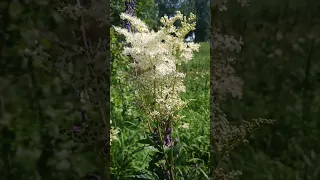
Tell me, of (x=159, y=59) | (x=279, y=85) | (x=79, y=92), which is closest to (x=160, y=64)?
(x=159, y=59)

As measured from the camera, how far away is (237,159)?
1.65 meters

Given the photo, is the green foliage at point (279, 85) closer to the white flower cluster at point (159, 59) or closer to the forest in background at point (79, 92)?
the forest in background at point (79, 92)

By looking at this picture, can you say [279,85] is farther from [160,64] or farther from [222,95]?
[160,64]

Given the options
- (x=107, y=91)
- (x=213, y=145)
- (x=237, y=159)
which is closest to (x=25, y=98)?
(x=107, y=91)

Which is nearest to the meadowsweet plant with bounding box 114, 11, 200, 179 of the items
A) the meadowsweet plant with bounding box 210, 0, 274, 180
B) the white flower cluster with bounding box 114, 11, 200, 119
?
the white flower cluster with bounding box 114, 11, 200, 119

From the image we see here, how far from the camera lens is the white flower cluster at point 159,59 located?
1225 millimetres

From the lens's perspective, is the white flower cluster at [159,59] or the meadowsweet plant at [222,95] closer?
the white flower cluster at [159,59]

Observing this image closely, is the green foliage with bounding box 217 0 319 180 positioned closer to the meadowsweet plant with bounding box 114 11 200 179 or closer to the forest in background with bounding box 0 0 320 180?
the forest in background with bounding box 0 0 320 180

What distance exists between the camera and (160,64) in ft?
4.06

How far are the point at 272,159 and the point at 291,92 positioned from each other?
0.33 m

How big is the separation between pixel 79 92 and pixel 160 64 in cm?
29

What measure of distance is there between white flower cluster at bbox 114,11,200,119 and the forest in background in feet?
0.41

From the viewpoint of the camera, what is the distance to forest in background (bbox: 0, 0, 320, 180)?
1222mm

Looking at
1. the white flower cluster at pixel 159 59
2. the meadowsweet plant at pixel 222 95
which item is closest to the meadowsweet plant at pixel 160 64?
the white flower cluster at pixel 159 59
